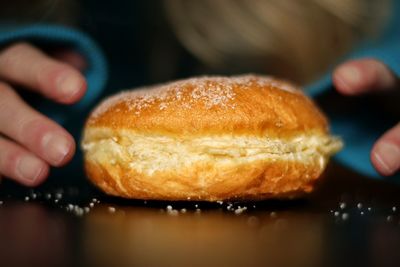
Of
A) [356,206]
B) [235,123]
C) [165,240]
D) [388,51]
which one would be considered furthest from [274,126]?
[388,51]

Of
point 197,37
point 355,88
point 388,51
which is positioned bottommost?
point 355,88

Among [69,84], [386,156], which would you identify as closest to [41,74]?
[69,84]

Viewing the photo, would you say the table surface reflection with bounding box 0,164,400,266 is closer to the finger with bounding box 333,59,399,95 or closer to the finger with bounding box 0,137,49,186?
the finger with bounding box 0,137,49,186

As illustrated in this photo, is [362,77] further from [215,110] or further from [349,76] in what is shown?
[215,110]

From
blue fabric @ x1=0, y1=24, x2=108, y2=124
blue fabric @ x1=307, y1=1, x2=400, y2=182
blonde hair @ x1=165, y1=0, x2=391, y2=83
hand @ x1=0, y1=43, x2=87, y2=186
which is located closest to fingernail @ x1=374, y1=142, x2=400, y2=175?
blue fabric @ x1=307, y1=1, x2=400, y2=182

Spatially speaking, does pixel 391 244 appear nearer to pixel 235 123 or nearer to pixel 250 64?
pixel 235 123

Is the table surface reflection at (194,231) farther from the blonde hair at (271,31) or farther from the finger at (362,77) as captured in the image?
the blonde hair at (271,31)

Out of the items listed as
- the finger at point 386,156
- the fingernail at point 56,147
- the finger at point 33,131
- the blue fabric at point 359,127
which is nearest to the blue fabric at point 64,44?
the finger at point 33,131

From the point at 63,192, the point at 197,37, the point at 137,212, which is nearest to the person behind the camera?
the point at 137,212
